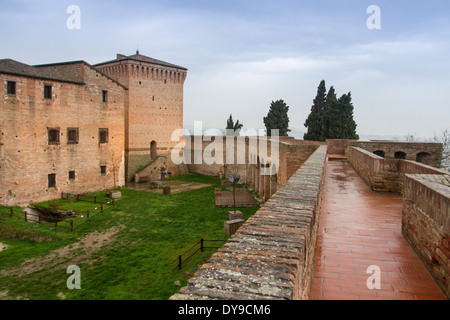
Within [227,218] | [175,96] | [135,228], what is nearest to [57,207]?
[135,228]

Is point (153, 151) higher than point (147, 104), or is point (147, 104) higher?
point (147, 104)

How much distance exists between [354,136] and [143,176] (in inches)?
880

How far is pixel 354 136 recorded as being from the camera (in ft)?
118

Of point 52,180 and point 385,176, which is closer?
point 385,176

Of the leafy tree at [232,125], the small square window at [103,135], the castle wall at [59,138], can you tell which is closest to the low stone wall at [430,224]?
the castle wall at [59,138]

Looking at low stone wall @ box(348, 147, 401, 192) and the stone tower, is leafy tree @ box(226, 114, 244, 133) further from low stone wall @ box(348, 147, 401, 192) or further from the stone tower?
low stone wall @ box(348, 147, 401, 192)

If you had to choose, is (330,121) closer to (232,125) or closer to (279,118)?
(279,118)

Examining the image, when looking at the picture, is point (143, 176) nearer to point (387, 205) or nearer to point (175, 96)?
point (175, 96)

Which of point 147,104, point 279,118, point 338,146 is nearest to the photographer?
point 338,146

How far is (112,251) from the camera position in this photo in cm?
1380

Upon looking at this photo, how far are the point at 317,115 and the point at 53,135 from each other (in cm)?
2814

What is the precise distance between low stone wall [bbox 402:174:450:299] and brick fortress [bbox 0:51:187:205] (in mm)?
21139

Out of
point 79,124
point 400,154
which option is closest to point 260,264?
point 400,154
